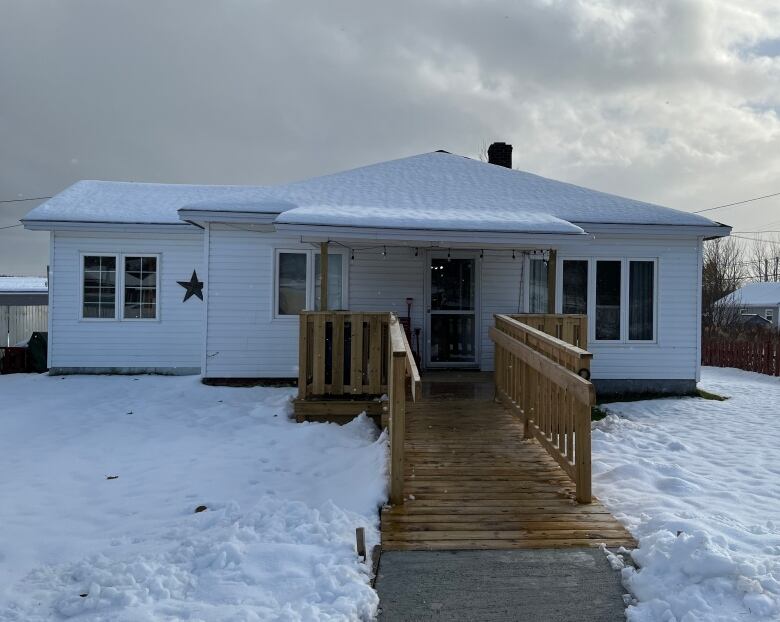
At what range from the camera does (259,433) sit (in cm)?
698

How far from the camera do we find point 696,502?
14.4 feet

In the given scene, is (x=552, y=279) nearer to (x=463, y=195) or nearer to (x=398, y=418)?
(x=463, y=195)

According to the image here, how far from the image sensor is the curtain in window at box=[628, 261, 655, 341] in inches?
391

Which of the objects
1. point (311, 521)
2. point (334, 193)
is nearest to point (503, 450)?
point (311, 521)

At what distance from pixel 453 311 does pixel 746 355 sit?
11.7 meters

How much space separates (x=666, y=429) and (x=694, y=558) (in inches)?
193

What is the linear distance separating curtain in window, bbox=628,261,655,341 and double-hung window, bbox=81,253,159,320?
9211 mm

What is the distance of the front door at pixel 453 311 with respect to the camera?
974 centimetres

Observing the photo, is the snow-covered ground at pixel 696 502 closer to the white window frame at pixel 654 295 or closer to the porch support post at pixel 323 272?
the white window frame at pixel 654 295

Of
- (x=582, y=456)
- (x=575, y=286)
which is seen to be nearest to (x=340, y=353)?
(x=582, y=456)

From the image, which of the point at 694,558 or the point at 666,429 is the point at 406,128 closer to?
the point at 666,429

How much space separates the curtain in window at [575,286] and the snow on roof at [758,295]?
2921 cm

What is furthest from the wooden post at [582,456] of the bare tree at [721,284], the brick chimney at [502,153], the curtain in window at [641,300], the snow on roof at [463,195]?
the bare tree at [721,284]

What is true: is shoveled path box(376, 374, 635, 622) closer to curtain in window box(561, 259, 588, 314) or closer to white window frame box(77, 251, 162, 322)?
curtain in window box(561, 259, 588, 314)
